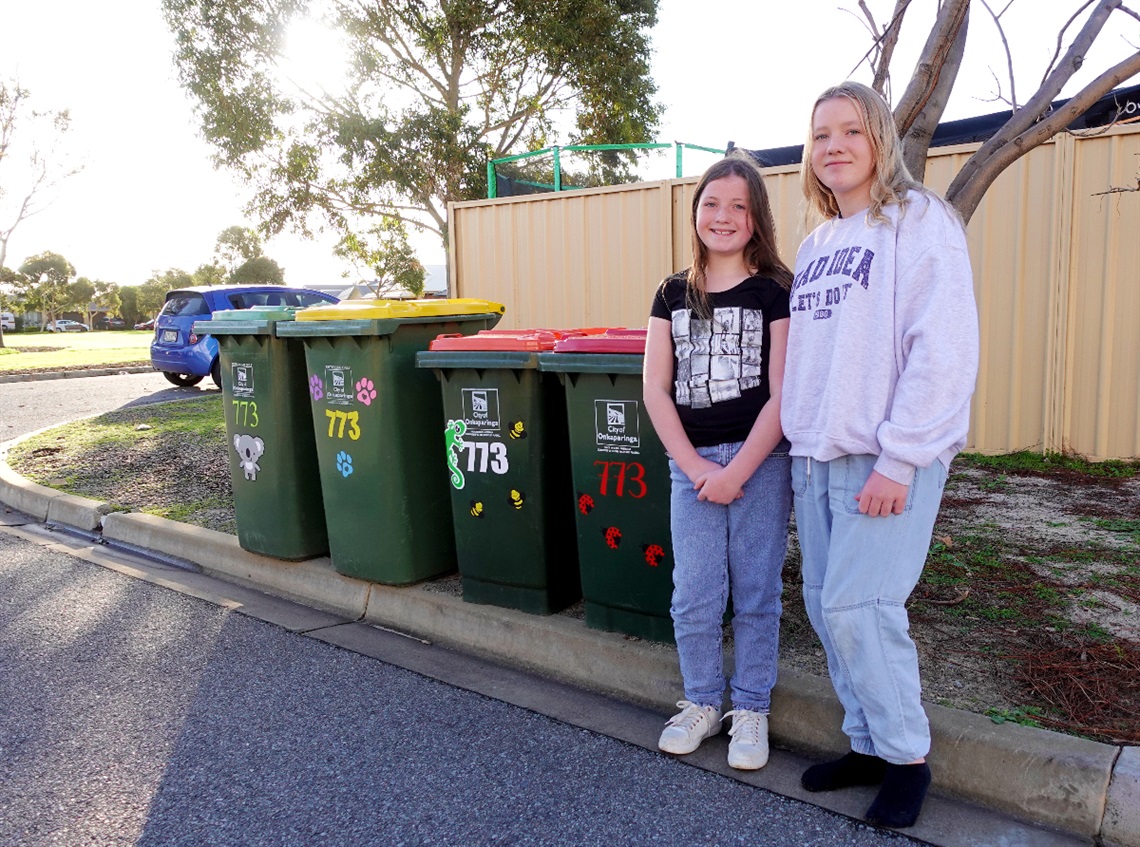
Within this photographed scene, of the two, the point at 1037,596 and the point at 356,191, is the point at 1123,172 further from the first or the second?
the point at 356,191

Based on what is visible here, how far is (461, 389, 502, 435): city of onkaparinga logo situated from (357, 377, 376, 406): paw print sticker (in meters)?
0.51

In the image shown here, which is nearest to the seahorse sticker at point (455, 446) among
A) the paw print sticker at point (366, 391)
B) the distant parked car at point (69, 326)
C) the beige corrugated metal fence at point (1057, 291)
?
the paw print sticker at point (366, 391)

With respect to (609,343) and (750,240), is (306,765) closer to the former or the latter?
(609,343)

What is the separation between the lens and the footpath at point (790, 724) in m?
2.58

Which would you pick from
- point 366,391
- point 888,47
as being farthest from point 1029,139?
point 366,391

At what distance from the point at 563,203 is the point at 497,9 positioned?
10861mm

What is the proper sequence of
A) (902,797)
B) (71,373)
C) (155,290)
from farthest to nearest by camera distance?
(155,290)
(71,373)
(902,797)

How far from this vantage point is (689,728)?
3068 mm

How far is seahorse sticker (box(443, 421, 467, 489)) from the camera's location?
13.6 feet

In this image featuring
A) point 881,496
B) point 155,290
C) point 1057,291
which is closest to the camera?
point 881,496

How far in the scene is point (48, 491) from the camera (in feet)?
23.2

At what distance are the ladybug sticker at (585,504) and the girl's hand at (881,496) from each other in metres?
1.46

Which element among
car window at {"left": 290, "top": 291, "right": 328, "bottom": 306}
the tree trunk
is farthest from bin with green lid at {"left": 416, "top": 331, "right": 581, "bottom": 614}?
car window at {"left": 290, "top": 291, "right": 328, "bottom": 306}

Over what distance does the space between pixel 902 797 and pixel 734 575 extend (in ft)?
2.59
